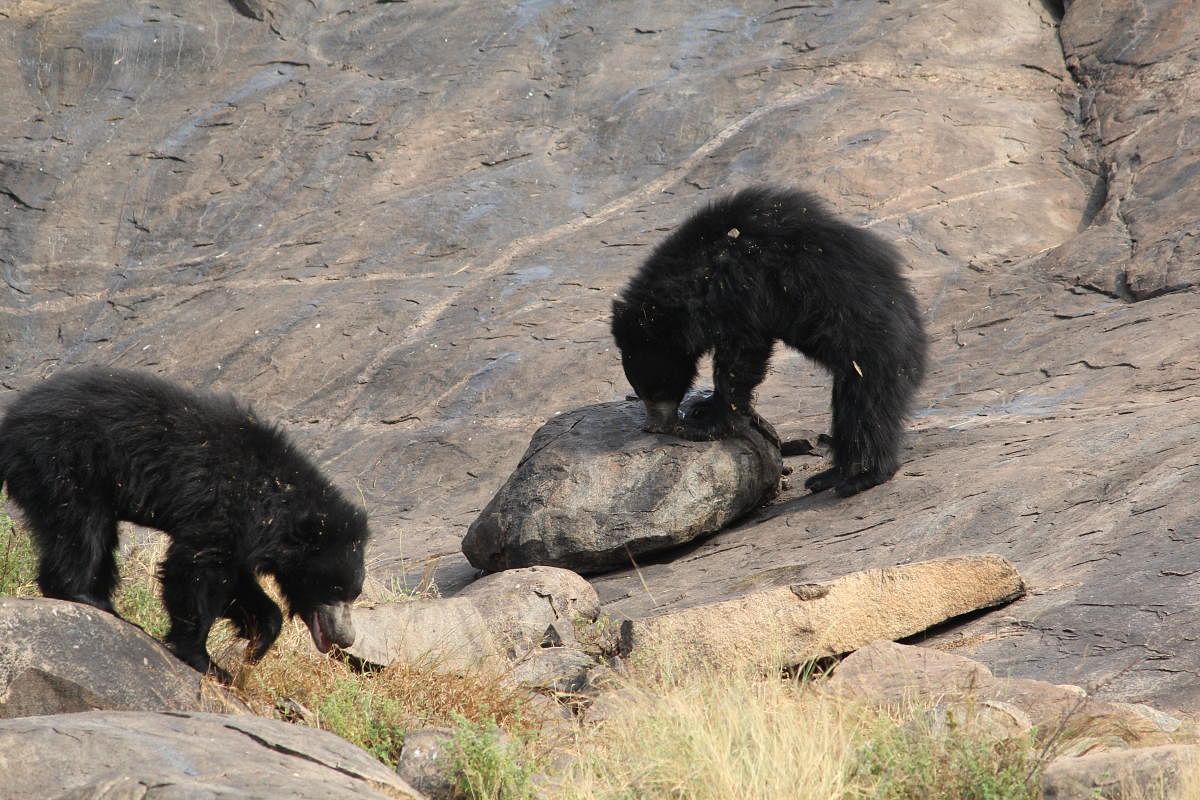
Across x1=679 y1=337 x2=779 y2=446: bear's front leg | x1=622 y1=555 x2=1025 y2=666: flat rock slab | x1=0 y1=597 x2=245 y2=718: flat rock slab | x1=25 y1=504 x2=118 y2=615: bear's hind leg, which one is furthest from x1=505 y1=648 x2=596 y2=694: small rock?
x1=679 y1=337 x2=779 y2=446: bear's front leg

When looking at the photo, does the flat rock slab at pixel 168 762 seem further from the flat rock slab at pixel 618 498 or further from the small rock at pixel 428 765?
the flat rock slab at pixel 618 498

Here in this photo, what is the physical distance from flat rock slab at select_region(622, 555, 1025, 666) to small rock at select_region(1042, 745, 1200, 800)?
1.56 meters

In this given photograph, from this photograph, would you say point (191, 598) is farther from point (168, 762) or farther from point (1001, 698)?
point (1001, 698)

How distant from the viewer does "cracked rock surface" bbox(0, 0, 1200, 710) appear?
6.39m

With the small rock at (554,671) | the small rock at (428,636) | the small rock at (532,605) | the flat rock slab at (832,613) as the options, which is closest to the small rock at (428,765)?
the small rock at (554,671)

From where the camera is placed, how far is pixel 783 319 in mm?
6691

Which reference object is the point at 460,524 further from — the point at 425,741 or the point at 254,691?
the point at 425,741

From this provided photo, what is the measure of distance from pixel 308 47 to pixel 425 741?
12157 millimetres

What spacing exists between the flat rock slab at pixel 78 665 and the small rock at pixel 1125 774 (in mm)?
2498

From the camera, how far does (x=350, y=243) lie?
1215cm

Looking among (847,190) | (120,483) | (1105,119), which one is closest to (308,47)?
(847,190)

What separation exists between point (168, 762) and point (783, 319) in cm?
438

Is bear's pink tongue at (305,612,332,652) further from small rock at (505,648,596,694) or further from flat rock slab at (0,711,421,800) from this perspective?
flat rock slab at (0,711,421,800)

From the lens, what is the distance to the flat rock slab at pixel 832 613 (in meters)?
4.73
